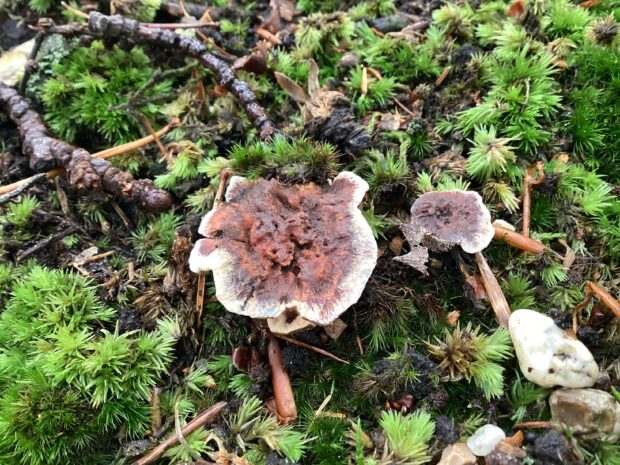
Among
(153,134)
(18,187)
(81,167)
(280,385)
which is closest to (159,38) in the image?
(153,134)

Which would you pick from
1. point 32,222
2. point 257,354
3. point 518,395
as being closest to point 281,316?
point 257,354

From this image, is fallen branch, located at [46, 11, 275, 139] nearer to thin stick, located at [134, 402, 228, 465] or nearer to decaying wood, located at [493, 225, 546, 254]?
decaying wood, located at [493, 225, 546, 254]

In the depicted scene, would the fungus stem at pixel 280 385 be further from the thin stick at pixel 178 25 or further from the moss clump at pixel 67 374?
the thin stick at pixel 178 25

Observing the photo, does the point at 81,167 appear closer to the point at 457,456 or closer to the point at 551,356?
the point at 457,456

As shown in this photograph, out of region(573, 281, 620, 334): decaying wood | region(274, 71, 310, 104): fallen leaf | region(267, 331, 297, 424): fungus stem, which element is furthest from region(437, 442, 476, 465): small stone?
region(274, 71, 310, 104): fallen leaf

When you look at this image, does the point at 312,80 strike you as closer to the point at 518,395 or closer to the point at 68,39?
the point at 68,39

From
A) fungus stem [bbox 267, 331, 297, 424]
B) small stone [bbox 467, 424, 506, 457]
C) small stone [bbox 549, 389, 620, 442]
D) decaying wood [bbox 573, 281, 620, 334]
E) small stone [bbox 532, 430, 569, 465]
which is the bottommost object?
fungus stem [bbox 267, 331, 297, 424]
